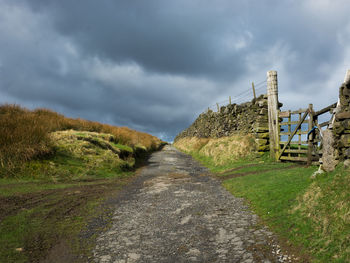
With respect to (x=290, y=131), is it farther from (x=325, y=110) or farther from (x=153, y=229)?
(x=153, y=229)

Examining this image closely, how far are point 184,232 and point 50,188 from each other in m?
5.50

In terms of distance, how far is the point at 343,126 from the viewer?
227 inches

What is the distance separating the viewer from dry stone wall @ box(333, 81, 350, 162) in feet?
18.7

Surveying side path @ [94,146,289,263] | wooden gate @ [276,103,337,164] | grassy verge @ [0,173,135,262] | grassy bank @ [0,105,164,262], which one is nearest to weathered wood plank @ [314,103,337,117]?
wooden gate @ [276,103,337,164]

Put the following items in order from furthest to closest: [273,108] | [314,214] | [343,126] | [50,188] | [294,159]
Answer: [273,108] → [294,159] → [50,188] → [343,126] → [314,214]

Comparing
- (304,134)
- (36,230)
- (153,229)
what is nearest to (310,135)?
(304,134)

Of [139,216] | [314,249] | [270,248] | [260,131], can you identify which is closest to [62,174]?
[139,216]

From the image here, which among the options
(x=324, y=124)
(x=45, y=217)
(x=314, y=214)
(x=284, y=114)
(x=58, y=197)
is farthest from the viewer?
(x=284, y=114)

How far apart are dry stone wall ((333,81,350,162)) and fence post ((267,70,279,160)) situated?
7.11m

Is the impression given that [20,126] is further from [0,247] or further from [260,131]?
[260,131]

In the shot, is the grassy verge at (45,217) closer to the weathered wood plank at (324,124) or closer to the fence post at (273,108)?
the weathered wood plank at (324,124)

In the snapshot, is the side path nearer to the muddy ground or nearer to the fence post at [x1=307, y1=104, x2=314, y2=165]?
the muddy ground

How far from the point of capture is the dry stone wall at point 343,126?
5691 millimetres

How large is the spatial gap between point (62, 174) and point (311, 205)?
8869mm
